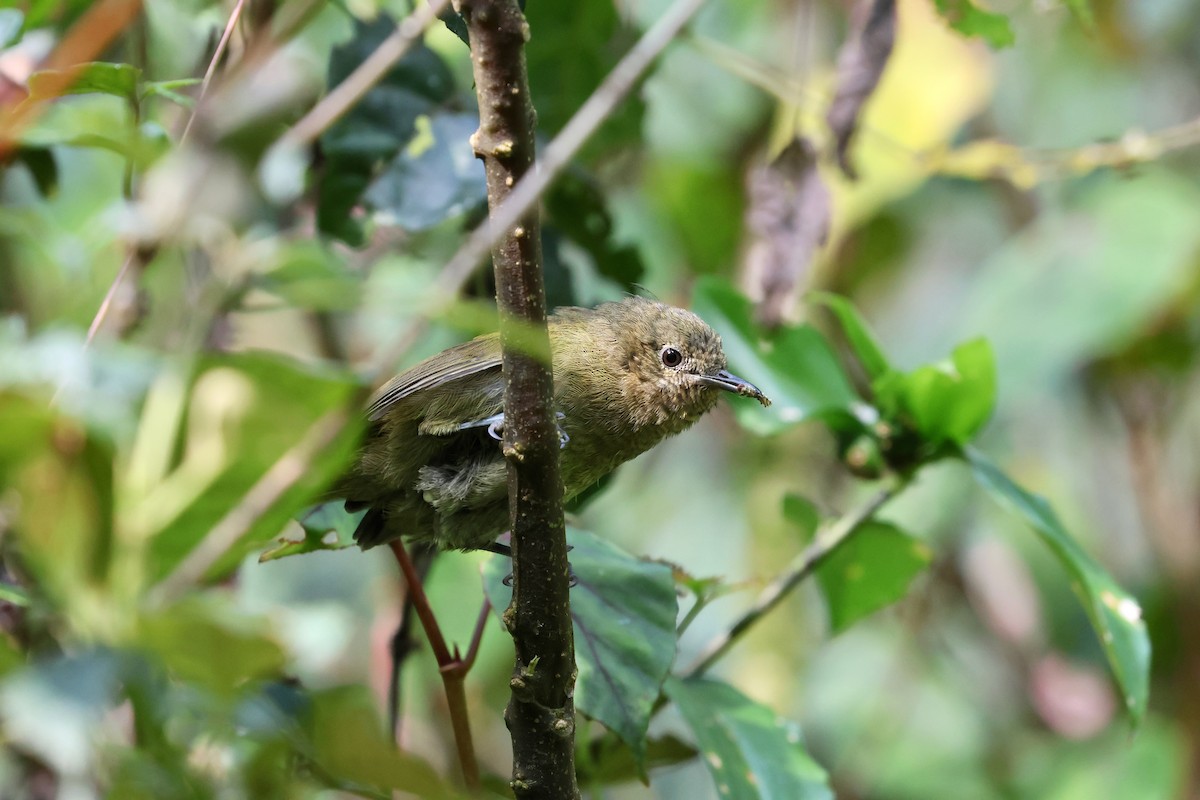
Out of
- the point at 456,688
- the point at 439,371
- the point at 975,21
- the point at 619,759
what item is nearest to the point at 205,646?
the point at 456,688

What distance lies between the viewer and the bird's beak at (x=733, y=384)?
3043 mm

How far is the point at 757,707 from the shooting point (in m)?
2.60

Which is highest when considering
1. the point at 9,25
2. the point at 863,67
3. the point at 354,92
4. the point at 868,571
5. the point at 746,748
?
the point at 863,67

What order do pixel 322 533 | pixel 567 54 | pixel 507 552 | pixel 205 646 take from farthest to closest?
pixel 567 54, pixel 507 552, pixel 322 533, pixel 205 646

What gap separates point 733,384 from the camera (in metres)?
3.16

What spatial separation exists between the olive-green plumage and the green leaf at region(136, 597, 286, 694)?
167 centimetres

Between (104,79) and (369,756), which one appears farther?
(104,79)

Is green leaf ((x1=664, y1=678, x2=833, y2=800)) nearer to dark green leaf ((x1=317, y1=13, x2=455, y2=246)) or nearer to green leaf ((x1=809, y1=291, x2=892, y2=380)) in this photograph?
green leaf ((x1=809, y1=291, x2=892, y2=380))

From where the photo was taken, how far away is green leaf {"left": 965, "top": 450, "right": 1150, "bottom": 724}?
2.50m

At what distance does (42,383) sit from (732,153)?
14.7 ft

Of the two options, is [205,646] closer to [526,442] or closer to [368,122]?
[526,442]

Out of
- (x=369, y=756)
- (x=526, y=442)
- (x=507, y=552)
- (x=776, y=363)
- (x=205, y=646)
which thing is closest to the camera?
(x=205, y=646)

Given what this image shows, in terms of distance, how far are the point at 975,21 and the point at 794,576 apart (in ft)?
4.61

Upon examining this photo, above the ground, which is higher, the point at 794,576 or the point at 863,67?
the point at 863,67
